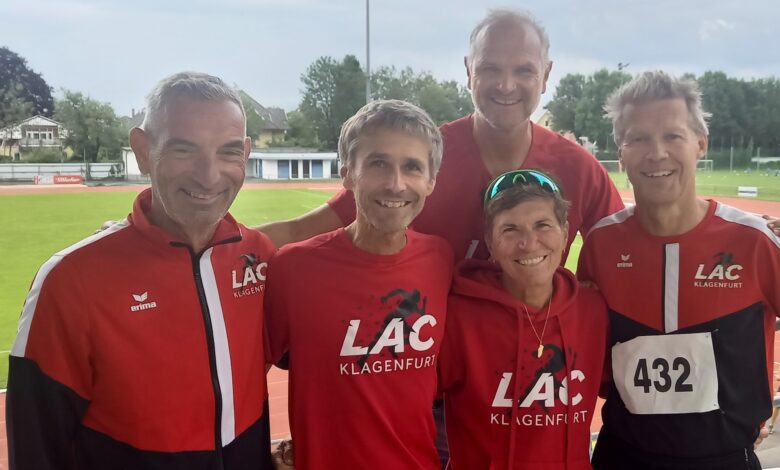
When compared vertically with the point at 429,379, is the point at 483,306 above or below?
above

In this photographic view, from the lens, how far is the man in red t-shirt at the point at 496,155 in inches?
83.2

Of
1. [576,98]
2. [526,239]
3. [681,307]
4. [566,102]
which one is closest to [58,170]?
[566,102]

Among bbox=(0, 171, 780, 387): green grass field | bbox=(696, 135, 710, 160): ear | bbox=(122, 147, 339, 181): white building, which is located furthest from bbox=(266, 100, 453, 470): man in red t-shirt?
bbox=(122, 147, 339, 181): white building

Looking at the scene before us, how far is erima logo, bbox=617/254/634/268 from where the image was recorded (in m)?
1.93

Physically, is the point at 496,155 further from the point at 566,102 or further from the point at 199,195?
the point at 566,102

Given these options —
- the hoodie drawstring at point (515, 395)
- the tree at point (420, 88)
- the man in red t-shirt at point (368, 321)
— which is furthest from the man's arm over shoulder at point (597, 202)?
the tree at point (420, 88)

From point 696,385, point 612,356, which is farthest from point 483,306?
point 696,385

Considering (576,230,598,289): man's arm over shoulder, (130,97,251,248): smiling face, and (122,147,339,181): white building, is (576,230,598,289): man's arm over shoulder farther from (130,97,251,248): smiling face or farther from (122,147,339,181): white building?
(122,147,339,181): white building

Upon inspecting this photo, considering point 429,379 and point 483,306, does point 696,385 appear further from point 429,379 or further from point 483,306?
point 429,379

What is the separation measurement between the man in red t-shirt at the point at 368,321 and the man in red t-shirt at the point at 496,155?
418mm

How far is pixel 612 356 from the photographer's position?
1.88 metres

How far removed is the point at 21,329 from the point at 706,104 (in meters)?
2.18

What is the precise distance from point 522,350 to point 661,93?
3.13ft

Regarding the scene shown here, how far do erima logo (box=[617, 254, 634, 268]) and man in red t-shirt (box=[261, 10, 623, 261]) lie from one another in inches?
11.0
